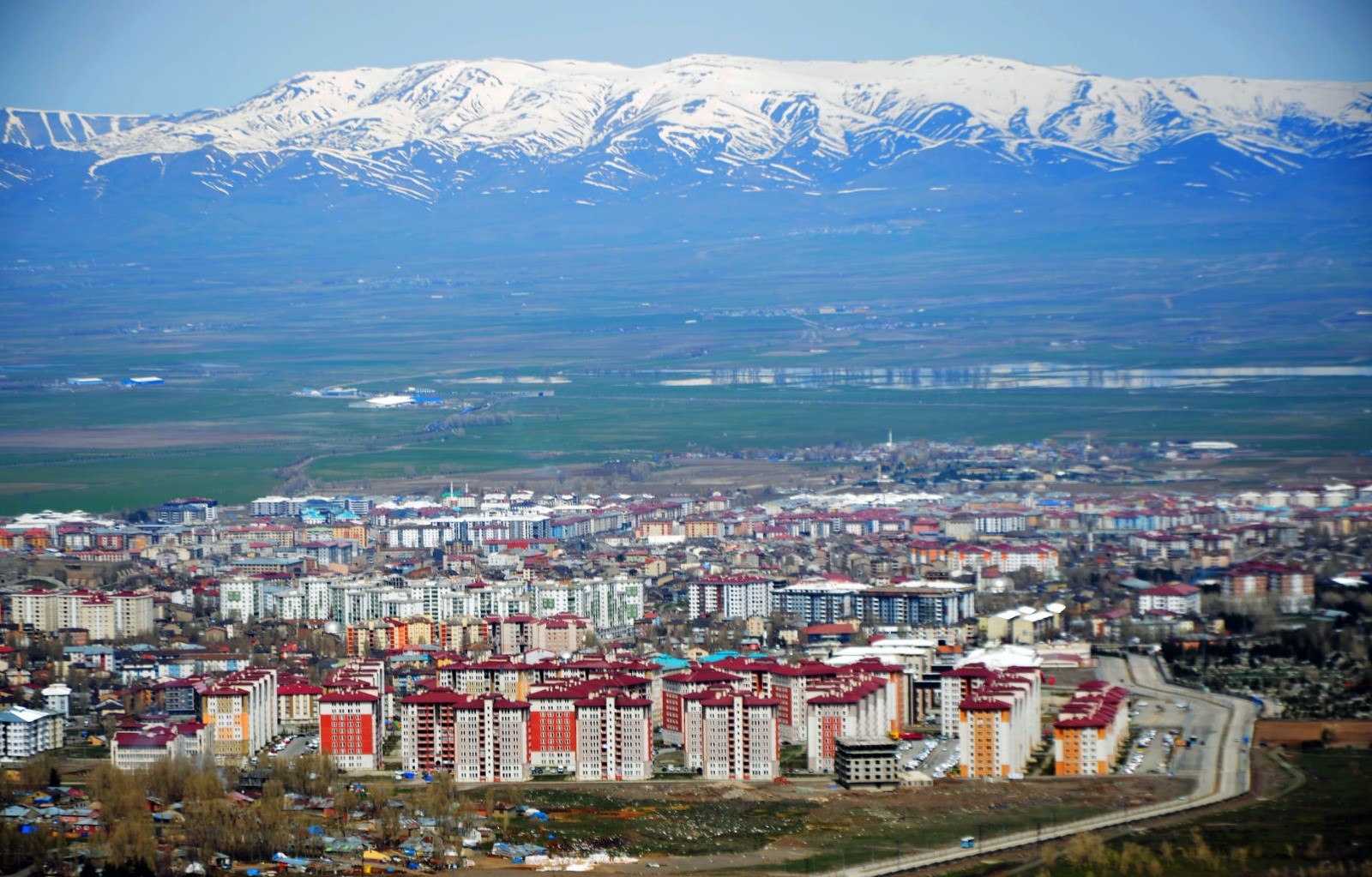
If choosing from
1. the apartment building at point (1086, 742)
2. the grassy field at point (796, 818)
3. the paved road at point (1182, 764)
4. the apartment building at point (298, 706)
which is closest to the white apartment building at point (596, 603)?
the apartment building at point (298, 706)

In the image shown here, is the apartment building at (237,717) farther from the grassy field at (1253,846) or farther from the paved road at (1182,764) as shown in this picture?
the grassy field at (1253,846)

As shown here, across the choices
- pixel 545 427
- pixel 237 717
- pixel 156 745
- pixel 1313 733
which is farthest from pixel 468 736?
pixel 545 427

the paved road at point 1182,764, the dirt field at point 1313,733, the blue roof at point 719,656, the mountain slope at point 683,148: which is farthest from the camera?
the mountain slope at point 683,148

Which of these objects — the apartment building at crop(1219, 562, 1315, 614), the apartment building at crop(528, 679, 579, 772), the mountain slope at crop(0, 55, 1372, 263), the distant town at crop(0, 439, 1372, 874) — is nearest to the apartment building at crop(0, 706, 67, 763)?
the distant town at crop(0, 439, 1372, 874)

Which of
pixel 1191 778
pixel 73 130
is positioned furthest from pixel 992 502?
pixel 73 130

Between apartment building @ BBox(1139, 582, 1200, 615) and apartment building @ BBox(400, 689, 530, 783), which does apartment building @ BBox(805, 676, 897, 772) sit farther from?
apartment building @ BBox(1139, 582, 1200, 615)

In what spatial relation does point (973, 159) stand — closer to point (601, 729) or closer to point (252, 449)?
point (252, 449)

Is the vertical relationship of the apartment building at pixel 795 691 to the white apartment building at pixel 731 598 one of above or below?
below
